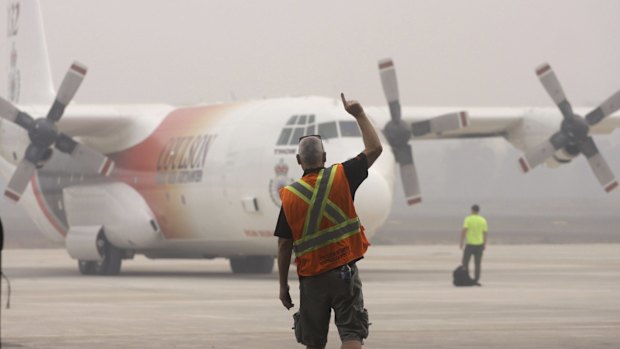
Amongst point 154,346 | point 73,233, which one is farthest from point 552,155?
point 154,346

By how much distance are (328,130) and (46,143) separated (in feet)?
23.3

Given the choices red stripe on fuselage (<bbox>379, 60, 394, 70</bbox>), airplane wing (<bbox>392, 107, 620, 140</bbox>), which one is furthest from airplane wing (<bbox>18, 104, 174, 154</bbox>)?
airplane wing (<bbox>392, 107, 620, 140</bbox>)

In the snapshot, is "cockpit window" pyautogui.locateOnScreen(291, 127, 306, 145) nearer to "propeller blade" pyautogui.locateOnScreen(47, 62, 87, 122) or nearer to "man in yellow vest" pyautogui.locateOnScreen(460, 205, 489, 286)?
"man in yellow vest" pyautogui.locateOnScreen(460, 205, 489, 286)

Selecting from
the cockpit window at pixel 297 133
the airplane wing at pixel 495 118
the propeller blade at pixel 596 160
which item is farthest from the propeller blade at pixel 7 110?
the propeller blade at pixel 596 160

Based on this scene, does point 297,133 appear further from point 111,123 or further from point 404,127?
point 111,123

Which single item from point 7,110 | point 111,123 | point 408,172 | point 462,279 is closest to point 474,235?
point 462,279

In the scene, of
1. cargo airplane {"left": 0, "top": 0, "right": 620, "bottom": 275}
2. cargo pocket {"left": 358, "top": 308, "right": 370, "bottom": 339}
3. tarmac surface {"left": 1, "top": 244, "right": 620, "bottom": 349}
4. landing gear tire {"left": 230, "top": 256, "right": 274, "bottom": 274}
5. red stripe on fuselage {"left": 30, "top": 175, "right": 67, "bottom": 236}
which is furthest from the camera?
red stripe on fuselage {"left": 30, "top": 175, "right": 67, "bottom": 236}

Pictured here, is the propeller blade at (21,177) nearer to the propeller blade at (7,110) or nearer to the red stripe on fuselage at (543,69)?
the propeller blade at (7,110)

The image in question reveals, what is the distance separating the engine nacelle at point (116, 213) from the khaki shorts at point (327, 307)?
21.3 metres

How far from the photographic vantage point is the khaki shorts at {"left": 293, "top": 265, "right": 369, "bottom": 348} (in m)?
7.86

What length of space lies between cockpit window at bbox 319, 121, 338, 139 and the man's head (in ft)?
57.2

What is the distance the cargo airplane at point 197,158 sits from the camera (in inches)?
1033

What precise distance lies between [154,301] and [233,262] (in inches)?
430

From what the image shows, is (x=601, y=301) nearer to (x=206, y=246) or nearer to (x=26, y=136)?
(x=206, y=246)
